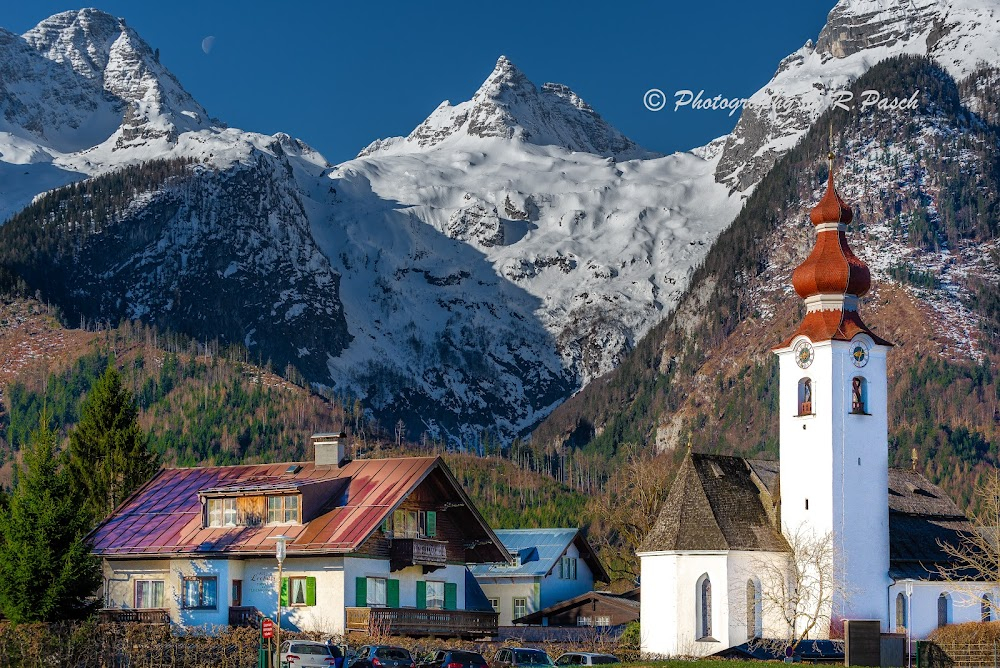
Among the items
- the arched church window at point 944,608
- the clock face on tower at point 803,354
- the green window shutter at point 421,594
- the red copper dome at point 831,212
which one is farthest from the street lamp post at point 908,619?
the green window shutter at point 421,594

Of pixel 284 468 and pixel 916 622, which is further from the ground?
pixel 284 468

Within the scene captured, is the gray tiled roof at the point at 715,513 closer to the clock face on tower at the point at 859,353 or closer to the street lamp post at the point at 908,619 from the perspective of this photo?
the street lamp post at the point at 908,619

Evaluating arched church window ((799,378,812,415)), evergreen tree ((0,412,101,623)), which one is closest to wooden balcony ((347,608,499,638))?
evergreen tree ((0,412,101,623))

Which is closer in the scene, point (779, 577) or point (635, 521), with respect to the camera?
point (779, 577)

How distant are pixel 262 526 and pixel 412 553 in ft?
25.9

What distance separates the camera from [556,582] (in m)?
131

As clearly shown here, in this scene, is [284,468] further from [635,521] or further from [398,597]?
[635,521]

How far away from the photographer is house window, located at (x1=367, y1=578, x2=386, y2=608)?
271 ft

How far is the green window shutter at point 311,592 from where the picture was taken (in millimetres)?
80375

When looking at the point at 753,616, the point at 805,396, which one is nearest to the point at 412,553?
the point at 753,616

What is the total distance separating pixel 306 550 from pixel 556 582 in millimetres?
54936

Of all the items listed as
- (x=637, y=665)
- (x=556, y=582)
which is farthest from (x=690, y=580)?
(x=556, y=582)

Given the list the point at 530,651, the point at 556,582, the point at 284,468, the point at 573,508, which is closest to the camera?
the point at 530,651

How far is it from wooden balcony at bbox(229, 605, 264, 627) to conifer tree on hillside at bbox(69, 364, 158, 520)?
68.4 ft
